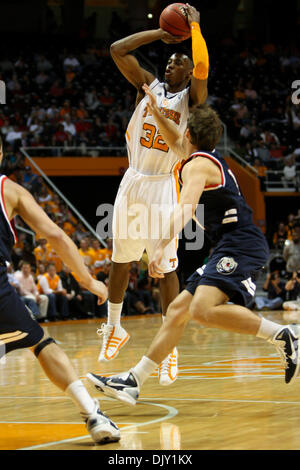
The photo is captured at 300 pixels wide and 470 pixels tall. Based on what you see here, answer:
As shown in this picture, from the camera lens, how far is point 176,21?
19.6 ft

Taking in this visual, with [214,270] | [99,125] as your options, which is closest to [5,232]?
[214,270]

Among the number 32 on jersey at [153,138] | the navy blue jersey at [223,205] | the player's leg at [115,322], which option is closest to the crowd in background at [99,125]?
the player's leg at [115,322]

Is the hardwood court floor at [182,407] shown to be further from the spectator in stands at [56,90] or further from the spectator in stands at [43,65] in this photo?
the spectator in stands at [43,65]

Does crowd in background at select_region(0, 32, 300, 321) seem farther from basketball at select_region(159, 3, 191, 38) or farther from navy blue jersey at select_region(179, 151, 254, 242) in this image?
navy blue jersey at select_region(179, 151, 254, 242)

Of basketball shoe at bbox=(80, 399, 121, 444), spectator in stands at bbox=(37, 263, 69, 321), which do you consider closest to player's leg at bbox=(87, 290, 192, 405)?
basketball shoe at bbox=(80, 399, 121, 444)

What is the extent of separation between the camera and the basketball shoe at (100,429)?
3.75 m

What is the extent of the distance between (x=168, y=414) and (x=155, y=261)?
1.02m

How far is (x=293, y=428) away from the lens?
4043mm

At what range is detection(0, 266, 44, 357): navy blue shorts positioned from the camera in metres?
3.71

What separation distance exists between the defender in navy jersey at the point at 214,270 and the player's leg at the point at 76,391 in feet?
2.51

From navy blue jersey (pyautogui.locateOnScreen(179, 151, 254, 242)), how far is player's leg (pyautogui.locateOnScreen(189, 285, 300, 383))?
1.53 ft
